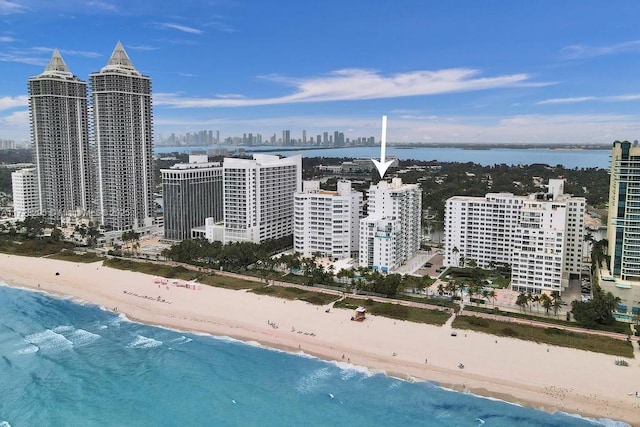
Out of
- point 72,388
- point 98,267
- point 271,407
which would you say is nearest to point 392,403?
point 271,407

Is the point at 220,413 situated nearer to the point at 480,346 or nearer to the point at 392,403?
the point at 392,403

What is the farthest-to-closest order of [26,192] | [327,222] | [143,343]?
[26,192], [327,222], [143,343]

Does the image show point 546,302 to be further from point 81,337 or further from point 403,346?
point 81,337

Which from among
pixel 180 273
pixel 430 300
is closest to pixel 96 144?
pixel 180 273

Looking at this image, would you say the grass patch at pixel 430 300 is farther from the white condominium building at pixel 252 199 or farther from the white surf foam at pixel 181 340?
the white condominium building at pixel 252 199

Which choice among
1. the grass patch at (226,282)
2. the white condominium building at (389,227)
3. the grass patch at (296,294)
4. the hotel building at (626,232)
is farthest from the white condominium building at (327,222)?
the hotel building at (626,232)
